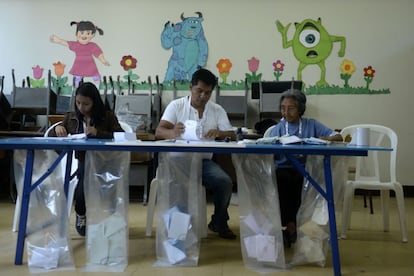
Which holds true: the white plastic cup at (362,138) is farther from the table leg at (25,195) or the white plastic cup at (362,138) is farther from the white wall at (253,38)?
the white wall at (253,38)

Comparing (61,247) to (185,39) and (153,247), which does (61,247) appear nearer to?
(153,247)

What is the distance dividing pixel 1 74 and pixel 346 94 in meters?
4.20

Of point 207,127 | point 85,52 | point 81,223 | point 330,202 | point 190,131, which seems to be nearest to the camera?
point 330,202

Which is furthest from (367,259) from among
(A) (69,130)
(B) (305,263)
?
(A) (69,130)

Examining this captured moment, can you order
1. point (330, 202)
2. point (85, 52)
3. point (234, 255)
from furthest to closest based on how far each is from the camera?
point (85, 52), point (234, 255), point (330, 202)

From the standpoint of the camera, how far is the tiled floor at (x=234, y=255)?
1.85 metres

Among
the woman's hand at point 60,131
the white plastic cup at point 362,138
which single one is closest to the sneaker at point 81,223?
the woman's hand at point 60,131

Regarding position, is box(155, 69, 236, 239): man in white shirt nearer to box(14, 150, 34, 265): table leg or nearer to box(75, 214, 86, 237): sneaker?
box(75, 214, 86, 237): sneaker

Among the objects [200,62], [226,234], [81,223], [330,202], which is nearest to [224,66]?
[200,62]

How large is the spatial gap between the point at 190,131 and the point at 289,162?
24.0 inches

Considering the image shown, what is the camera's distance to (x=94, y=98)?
2.36 metres

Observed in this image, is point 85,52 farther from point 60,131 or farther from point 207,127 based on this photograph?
point 207,127

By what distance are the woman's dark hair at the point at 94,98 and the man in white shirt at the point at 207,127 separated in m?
0.36

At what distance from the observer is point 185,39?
4844 mm
